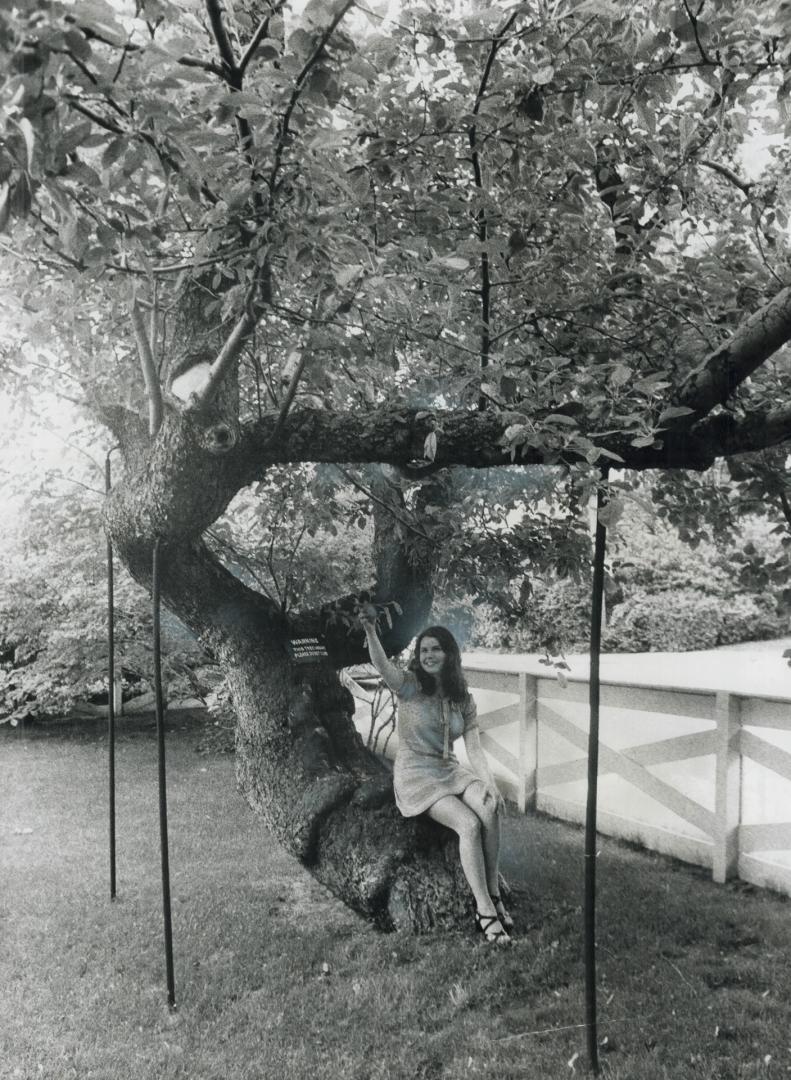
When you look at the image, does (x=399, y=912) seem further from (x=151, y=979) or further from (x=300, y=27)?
(x=300, y=27)

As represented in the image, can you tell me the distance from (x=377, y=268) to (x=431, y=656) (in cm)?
267

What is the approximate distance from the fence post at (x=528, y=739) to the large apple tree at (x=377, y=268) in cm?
172

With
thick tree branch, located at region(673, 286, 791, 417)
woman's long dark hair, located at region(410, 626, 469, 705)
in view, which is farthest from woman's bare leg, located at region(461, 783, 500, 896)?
thick tree branch, located at region(673, 286, 791, 417)

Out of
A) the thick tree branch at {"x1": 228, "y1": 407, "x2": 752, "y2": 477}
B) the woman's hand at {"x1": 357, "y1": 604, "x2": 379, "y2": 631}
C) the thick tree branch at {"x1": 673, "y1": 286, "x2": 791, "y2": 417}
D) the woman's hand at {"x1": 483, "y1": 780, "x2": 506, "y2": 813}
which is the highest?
the thick tree branch at {"x1": 673, "y1": 286, "x2": 791, "y2": 417}

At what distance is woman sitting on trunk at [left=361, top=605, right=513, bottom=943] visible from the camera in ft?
13.7

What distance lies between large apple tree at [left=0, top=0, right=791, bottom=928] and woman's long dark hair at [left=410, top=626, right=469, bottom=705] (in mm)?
585

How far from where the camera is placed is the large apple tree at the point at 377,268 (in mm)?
2117

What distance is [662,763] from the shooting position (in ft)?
18.7

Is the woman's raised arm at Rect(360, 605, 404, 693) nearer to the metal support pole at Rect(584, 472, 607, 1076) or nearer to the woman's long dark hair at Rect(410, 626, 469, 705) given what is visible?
the woman's long dark hair at Rect(410, 626, 469, 705)

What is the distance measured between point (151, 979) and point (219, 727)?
5446mm

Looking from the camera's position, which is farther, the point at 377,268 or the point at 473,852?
the point at 473,852

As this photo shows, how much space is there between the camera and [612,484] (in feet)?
9.29

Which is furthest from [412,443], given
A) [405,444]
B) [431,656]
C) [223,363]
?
[431,656]

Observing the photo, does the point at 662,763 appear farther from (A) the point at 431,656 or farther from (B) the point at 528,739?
(A) the point at 431,656
